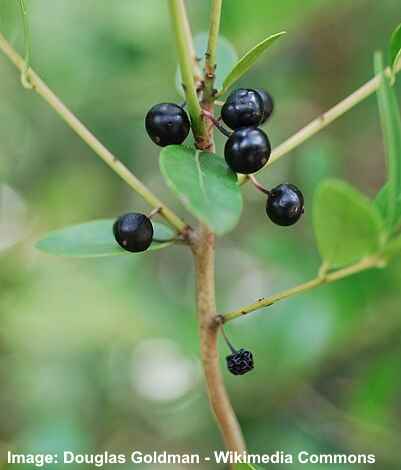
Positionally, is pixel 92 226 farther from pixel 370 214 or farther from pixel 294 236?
pixel 294 236

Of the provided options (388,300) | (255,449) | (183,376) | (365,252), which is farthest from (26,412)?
(365,252)

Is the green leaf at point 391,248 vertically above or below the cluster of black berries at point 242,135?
below

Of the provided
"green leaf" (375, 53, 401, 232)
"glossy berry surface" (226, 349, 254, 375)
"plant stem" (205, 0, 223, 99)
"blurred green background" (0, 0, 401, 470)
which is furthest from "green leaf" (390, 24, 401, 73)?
"blurred green background" (0, 0, 401, 470)

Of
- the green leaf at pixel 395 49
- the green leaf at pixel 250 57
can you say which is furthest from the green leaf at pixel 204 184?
the green leaf at pixel 395 49

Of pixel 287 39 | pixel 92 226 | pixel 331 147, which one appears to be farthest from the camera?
pixel 287 39

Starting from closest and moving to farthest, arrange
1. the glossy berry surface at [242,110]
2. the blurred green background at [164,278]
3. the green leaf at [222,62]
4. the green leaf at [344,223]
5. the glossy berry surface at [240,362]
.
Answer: the green leaf at [344,223]
the glossy berry surface at [242,110]
the glossy berry surface at [240,362]
the green leaf at [222,62]
the blurred green background at [164,278]

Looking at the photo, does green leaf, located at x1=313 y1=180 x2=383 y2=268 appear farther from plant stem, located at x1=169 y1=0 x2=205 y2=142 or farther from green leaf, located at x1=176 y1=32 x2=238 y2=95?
green leaf, located at x1=176 y1=32 x2=238 y2=95

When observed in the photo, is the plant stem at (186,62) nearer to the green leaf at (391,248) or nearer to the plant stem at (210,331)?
the plant stem at (210,331)
